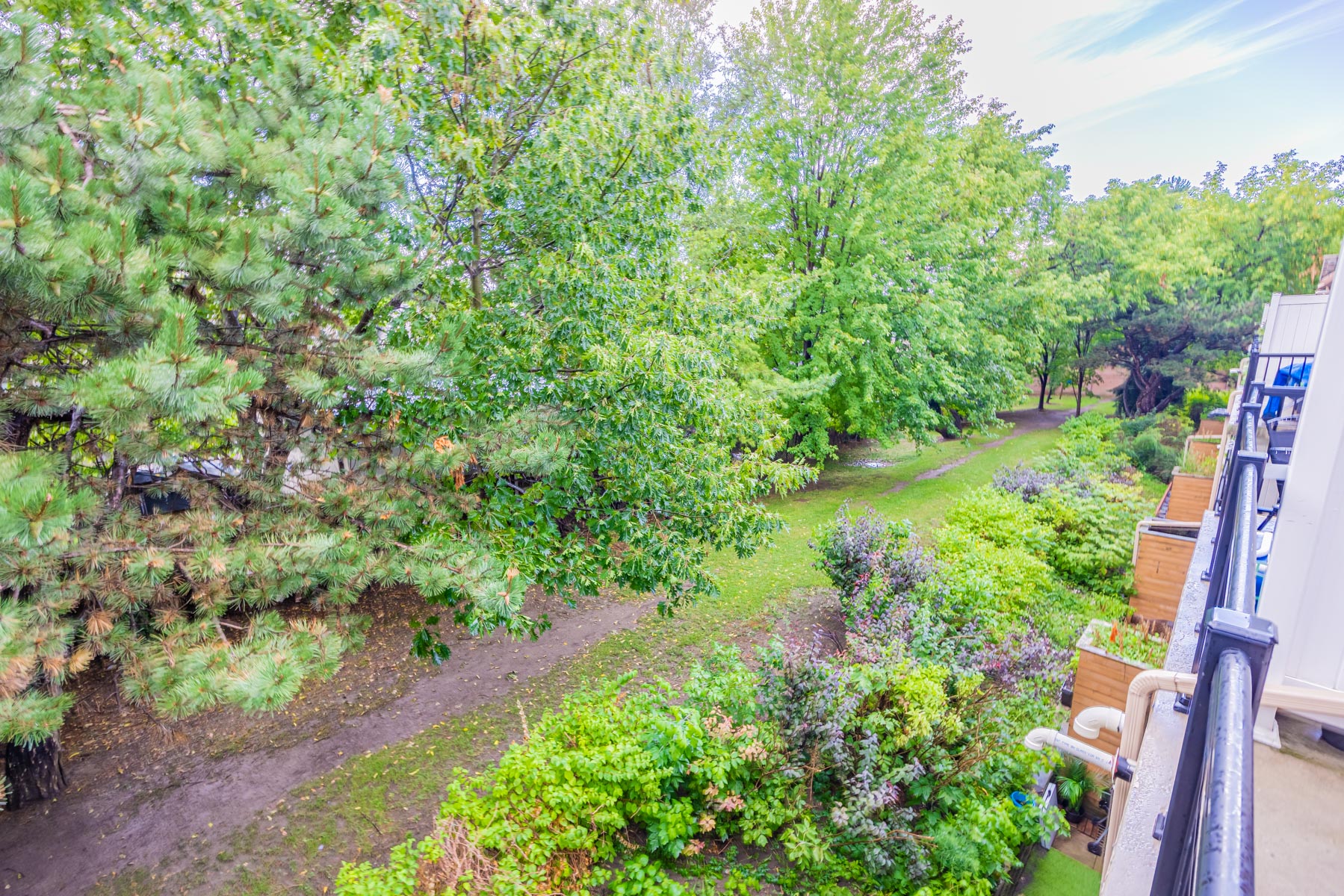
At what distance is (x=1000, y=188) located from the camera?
1452cm

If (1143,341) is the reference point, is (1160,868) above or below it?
below

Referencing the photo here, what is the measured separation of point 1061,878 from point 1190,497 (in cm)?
736

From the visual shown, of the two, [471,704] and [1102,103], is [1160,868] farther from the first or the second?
[1102,103]

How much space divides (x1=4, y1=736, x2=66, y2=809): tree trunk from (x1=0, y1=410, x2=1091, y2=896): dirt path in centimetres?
11

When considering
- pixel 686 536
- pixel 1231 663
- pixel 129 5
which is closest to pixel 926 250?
pixel 686 536

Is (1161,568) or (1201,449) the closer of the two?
(1161,568)

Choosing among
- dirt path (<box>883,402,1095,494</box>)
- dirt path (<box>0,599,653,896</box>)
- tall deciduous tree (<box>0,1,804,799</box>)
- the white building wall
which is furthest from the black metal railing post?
dirt path (<box>883,402,1095,494</box>)

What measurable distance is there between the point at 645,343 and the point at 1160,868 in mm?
4303

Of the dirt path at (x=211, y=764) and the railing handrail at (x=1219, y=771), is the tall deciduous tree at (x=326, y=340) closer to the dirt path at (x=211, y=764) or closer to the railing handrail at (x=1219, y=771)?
the dirt path at (x=211, y=764)

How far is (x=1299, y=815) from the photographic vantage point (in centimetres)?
158

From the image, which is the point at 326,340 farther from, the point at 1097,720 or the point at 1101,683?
the point at 1101,683

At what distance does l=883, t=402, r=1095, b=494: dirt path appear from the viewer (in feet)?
53.0

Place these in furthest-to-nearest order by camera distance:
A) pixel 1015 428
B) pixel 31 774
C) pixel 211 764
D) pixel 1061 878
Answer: pixel 1015 428, pixel 211 764, pixel 31 774, pixel 1061 878

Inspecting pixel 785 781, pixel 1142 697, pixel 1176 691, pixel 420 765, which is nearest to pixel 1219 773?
pixel 1176 691
